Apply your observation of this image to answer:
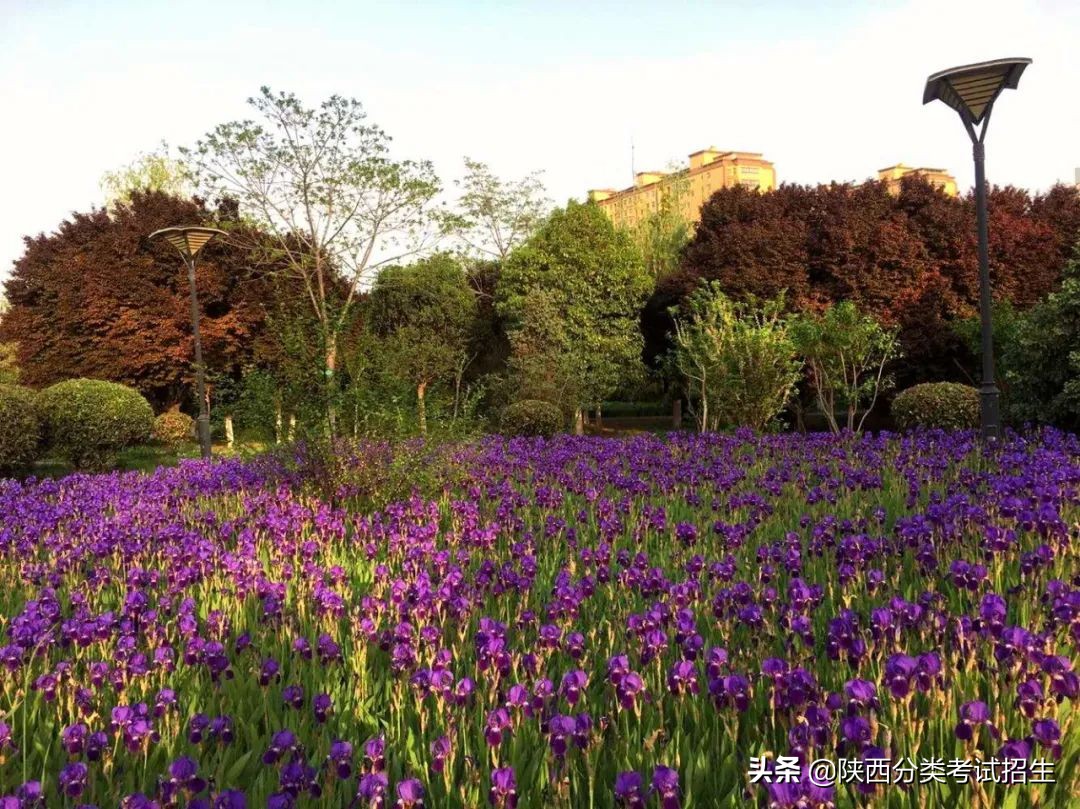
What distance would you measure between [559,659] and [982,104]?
964cm

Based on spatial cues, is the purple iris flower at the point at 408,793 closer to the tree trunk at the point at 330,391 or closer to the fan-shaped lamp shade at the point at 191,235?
the tree trunk at the point at 330,391

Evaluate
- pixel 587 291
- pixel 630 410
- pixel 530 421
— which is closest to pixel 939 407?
pixel 530 421

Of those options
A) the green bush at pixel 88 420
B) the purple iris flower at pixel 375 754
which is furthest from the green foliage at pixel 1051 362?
the green bush at pixel 88 420

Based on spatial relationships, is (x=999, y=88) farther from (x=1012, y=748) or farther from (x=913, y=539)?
(x=1012, y=748)

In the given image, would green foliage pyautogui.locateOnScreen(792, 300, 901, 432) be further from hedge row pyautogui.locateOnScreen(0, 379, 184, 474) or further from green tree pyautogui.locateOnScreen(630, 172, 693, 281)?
green tree pyautogui.locateOnScreen(630, 172, 693, 281)

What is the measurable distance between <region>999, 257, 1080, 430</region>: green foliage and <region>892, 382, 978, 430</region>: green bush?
0.65 m

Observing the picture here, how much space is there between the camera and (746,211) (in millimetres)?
23828

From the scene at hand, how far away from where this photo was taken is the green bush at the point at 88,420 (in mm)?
15891

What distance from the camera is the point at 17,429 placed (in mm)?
14516

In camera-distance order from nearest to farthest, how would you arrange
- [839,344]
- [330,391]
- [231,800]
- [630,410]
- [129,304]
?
[231,800]
[330,391]
[839,344]
[129,304]
[630,410]

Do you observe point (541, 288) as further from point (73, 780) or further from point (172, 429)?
point (73, 780)

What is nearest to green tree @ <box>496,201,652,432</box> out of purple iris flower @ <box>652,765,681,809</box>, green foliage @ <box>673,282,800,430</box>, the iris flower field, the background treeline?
the background treeline

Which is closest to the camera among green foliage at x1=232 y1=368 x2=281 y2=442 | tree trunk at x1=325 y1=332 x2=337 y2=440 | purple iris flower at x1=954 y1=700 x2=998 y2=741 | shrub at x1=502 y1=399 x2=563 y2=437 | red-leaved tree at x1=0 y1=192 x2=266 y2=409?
purple iris flower at x1=954 y1=700 x2=998 y2=741

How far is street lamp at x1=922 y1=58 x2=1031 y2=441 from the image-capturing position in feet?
30.9
